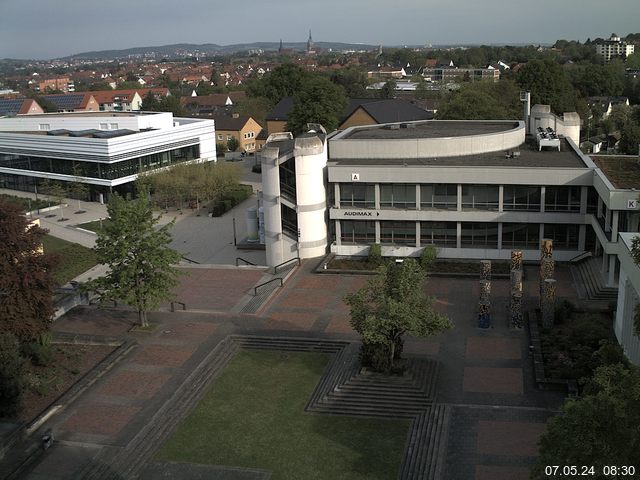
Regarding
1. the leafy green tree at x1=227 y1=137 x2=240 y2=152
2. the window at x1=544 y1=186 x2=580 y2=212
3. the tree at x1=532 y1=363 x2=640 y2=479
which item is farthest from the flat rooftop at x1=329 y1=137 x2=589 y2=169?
the leafy green tree at x1=227 y1=137 x2=240 y2=152

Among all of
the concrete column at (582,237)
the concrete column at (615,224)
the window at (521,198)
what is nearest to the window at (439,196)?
the window at (521,198)

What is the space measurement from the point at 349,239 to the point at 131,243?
49.6 feet

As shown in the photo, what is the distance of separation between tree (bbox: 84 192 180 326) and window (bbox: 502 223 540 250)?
18959mm

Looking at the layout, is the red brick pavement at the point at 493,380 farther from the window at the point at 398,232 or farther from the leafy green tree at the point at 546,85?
the leafy green tree at the point at 546,85

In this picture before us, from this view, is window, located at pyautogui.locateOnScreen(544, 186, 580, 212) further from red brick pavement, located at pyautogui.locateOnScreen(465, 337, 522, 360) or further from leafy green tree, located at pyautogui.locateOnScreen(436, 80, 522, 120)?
leafy green tree, located at pyautogui.locateOnScreen(436, 80, 522, 120)

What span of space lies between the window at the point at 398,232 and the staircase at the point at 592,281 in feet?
29.6

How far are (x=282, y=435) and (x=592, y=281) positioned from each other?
19659 mm

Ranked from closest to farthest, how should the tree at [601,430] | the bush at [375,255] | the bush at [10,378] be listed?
the tree at [601,430], the bush at [10,378], the bush at [375,255]

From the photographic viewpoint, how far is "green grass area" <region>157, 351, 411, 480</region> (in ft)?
73.7

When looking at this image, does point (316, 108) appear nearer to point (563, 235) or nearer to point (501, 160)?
point (501, 160)

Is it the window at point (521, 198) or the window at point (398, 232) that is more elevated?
the window at point (521, 198)

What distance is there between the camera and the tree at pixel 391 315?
1034 inches

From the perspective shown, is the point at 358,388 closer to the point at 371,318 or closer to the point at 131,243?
the point at 371,318

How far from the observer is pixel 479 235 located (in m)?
41.4
